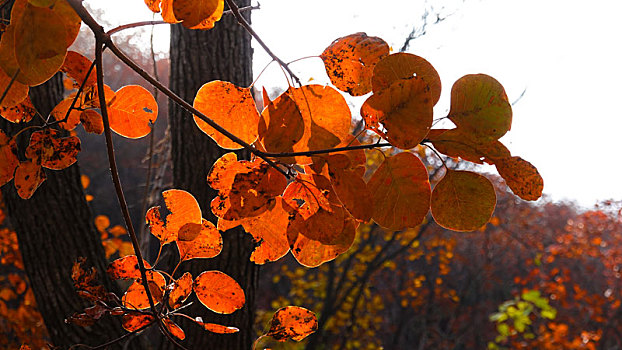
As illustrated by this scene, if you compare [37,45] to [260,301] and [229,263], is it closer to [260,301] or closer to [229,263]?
[229,263]

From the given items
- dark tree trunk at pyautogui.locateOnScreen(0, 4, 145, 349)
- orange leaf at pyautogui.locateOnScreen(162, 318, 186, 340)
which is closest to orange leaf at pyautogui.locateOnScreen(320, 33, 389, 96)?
orange leaf at pyautogui.locateOnScreen(162, 318, 186, 340)

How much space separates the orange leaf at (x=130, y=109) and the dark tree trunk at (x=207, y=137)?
101 cm

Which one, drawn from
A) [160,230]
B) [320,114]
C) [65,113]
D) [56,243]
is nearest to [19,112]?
[65,113]

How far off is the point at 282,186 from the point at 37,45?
15 centimetres

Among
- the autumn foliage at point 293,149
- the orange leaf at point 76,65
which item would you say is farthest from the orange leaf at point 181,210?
the orange leaf at point 76,65

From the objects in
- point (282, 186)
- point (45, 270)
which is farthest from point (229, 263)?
point (282, 186)

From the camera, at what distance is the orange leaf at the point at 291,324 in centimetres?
40

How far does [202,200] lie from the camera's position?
1.41 m

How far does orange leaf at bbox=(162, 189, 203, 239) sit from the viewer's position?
1.25ft

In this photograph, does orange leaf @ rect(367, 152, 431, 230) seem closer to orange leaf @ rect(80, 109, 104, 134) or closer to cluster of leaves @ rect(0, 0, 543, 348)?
cluster of leaves @ rect(0, 0, 543, 348)

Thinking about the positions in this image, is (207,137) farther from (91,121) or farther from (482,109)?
(482,109)

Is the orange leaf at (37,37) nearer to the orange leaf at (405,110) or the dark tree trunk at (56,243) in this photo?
the orange leaf at (405,110)

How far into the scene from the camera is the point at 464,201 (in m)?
0.28

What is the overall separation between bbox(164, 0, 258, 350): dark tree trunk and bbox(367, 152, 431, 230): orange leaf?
3.74ft
